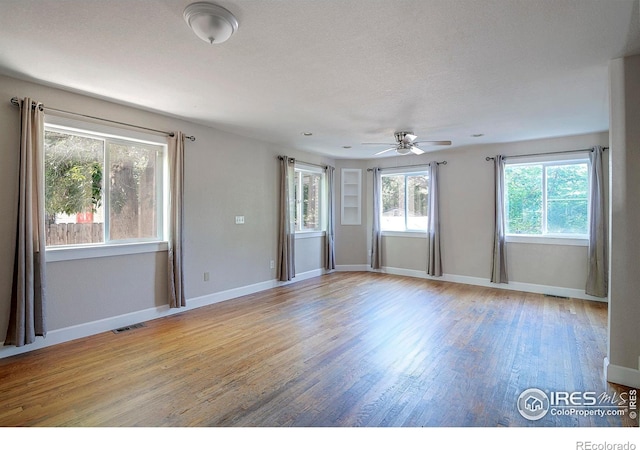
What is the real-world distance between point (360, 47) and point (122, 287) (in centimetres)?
363

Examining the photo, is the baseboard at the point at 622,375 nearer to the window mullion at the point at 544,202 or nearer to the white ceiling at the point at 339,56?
the white ceiling at the point at 339,56

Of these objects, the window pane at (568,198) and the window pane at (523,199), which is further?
the window pane at (523,199)

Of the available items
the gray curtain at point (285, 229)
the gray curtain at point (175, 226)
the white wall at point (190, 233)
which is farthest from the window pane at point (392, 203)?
the gray curtain at point (175, 226)

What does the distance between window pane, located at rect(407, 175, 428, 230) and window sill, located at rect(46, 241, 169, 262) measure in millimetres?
4810

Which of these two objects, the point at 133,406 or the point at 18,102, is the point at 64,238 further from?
the point at 133,406

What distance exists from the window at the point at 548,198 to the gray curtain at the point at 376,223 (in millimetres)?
2458

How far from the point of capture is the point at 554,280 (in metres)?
5.22

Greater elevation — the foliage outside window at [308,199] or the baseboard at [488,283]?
the foliage outside window at [308,199]

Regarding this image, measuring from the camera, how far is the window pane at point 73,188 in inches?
129

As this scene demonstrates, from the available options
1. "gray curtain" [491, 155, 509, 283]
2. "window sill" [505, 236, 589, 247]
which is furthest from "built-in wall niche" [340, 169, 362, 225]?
"window sill" [505, 236, 589, 247]

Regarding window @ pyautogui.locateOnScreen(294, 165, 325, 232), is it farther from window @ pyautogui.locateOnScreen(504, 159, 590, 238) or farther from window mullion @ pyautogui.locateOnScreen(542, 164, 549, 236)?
window mullion @ pyautogui.locateOnScreen(542, 164, 549, 236)

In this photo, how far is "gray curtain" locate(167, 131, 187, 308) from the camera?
4109 millimetres
